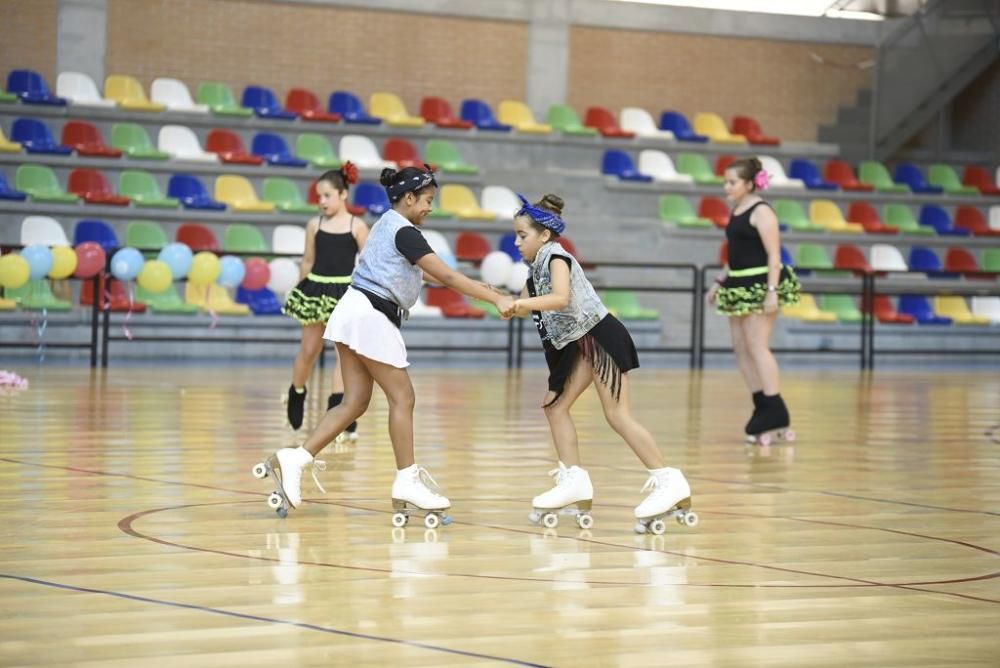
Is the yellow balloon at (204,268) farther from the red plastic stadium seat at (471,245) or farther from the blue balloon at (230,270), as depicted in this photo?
the red plastic stadium seat at (471,245)

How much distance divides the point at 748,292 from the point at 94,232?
892 cm

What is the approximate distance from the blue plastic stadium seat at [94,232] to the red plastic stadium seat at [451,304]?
359 cm

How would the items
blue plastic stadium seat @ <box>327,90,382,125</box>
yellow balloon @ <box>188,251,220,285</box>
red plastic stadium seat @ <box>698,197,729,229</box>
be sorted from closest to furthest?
yellow balloon @ <box>188,251,220,285</box>, blue plastic stadium seat @ <box>327,90,382,125</box>, red plastic stadium seat @ <box>698,197,729,229</box>

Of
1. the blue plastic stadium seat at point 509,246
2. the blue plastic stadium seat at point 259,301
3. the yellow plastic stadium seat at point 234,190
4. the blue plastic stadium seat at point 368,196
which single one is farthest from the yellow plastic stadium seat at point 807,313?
the yellow plastic stadium seat at point 234,190

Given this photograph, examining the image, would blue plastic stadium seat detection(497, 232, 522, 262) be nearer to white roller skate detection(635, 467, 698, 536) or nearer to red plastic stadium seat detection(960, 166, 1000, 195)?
red plastic stadium seat detection(960, 166, 1000, 195)

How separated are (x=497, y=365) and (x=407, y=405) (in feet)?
34.6

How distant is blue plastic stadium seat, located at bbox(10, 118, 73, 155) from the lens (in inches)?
686

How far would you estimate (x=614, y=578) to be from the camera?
5.23 metres

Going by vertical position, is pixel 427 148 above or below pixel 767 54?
below

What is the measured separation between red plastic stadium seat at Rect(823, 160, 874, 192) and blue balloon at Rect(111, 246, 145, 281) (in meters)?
11.2

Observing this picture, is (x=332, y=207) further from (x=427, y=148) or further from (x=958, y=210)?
(x=958, y=210)

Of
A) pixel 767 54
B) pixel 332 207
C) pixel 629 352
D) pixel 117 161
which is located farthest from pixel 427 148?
pixel 629 352

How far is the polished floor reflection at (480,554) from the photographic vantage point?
4.25 m

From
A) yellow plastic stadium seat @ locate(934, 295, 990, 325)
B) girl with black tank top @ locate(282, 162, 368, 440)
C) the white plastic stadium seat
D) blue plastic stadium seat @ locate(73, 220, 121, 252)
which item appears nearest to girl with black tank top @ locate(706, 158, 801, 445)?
girl with black tank top @ locate(282, 162, 368, 440)
